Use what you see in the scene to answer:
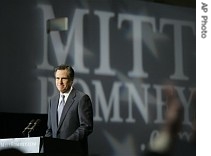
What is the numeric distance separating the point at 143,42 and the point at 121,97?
1.79ft

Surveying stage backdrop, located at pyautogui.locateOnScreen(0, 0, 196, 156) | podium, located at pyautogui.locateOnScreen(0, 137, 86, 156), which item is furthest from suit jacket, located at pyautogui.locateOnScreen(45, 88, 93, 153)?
stage backdrop, located at pyautogui.locateOnScreen(0, 0, 196, 156)

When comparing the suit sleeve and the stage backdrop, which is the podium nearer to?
the suit sleeve

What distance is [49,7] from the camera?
11.8 ft

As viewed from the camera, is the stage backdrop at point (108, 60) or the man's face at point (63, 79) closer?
the man's face at point (63, 79)

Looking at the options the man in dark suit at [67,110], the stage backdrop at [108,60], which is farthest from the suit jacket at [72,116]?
the stage backdrop at [108,60]

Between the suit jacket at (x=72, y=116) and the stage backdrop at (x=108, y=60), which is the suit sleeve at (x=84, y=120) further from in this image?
the stage backdrop at (x=108, y=60)

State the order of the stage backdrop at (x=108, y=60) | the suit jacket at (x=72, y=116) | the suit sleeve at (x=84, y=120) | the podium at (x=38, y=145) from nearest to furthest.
Answer: 1. the podium at (x=38, y=145)
2. the suit sleeve at (x=84, y=120)
3. the suit jacket at (x=72, y=116)
4. the stage backdrop at (x=108, y=60)

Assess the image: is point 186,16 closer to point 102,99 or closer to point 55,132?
point 102,99

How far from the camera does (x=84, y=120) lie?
1.74 metres

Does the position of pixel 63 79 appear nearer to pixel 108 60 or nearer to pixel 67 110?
pixel 67 110

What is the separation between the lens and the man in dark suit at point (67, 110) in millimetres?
1726

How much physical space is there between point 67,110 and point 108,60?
2.01m

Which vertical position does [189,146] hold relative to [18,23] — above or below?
below
